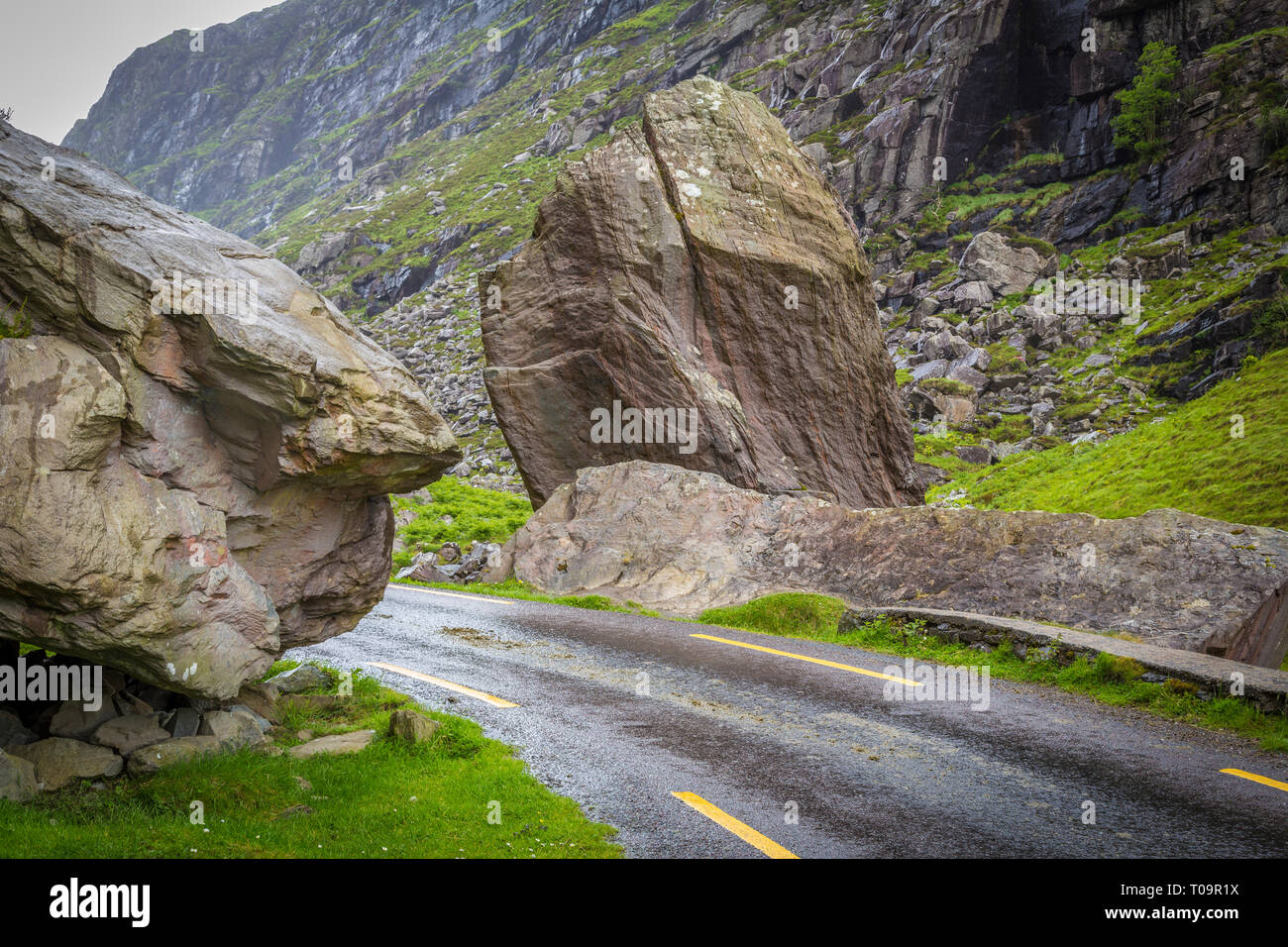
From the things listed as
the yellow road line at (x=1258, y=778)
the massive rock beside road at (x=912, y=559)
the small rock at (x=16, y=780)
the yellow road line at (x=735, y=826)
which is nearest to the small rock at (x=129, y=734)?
the small rock at (x=16, y=780)

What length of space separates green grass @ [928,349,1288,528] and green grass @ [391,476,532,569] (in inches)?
678

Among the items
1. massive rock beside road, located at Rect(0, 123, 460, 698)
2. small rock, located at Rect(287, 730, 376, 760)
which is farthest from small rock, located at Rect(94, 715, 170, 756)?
small rock, located at Rect(287, 730, 376, 760)

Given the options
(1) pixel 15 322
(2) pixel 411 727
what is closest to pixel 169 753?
(2) pixel 411 727

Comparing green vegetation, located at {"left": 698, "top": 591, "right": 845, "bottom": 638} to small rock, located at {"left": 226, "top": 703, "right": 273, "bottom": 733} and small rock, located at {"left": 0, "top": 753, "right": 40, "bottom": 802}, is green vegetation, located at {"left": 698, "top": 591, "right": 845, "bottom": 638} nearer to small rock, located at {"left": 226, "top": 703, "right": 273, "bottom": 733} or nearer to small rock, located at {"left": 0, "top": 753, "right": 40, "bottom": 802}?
small rock, located at {"left": 226, "top": 703, "right": 273, "bottom": 733}

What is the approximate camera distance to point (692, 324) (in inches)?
867

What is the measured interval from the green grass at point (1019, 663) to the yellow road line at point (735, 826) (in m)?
5.35

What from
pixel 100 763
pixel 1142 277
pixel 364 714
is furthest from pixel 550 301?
pixel 1142 277

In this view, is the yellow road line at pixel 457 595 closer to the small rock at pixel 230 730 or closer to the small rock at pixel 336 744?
the small rock at pixel 336 744

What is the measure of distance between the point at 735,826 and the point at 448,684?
5.86 meters

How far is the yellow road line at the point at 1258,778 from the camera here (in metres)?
7.02

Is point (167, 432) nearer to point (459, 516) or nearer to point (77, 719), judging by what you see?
point (77, 719)

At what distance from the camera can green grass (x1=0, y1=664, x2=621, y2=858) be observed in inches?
229

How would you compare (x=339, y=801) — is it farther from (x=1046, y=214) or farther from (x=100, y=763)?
(x=1046, y=214)
